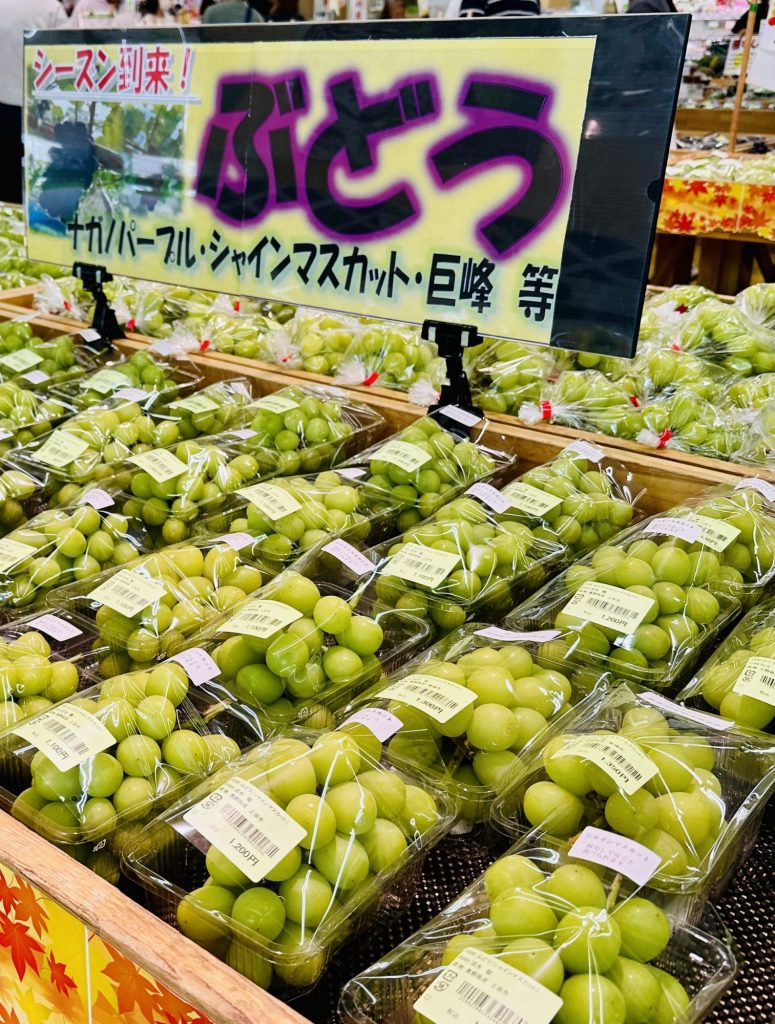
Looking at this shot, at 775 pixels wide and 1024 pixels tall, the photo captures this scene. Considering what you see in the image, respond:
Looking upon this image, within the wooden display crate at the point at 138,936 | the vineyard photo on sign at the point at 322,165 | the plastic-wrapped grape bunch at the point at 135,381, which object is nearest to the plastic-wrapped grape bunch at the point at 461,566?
the vineyard photo on sign at the point at 322,165

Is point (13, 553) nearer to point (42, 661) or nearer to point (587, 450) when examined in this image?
point (42, 661)

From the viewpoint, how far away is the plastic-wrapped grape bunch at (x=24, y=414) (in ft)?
5.86

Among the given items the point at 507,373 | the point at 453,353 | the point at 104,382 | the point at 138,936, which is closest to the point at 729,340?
the point at 507,373

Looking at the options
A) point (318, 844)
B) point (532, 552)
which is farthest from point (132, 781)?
point (532, 552)

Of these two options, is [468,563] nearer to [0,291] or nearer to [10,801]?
[10,801]

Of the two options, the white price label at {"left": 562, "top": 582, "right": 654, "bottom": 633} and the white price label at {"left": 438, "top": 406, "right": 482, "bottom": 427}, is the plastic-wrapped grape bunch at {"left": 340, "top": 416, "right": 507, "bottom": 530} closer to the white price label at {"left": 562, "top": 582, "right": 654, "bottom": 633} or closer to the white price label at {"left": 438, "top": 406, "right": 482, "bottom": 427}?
the white price label at {"left": 438, "top": 406, "right": 482, "bottom": 427}

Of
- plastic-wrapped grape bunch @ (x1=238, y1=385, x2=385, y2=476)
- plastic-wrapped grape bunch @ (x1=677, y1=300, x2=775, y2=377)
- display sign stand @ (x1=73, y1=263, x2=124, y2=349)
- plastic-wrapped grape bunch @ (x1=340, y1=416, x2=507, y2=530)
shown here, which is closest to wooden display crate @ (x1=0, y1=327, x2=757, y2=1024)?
plastic-wrapped grape bunch @ (x1=340, y1=416, x2=507, y2=530)

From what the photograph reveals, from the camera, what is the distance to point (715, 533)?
1322 mm

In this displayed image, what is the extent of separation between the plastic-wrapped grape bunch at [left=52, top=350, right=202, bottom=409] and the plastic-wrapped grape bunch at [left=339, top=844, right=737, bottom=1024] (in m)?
1.38

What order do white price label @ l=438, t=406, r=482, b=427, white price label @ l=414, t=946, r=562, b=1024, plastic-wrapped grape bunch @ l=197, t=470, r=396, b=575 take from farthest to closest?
white price label @ l=438, t=406, r=482, b=427 < plastic-wrapped grape bunch @ l=197, t=470, r=396, b=575 < white price label @ l=414, t=946, r=562, b=1024

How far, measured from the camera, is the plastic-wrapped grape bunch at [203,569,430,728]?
43.3 inches

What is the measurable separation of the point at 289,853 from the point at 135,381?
4.65ft

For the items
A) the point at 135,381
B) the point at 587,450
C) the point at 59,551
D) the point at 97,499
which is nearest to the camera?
the point at 59,551

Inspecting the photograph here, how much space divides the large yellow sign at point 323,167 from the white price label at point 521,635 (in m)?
0.51
